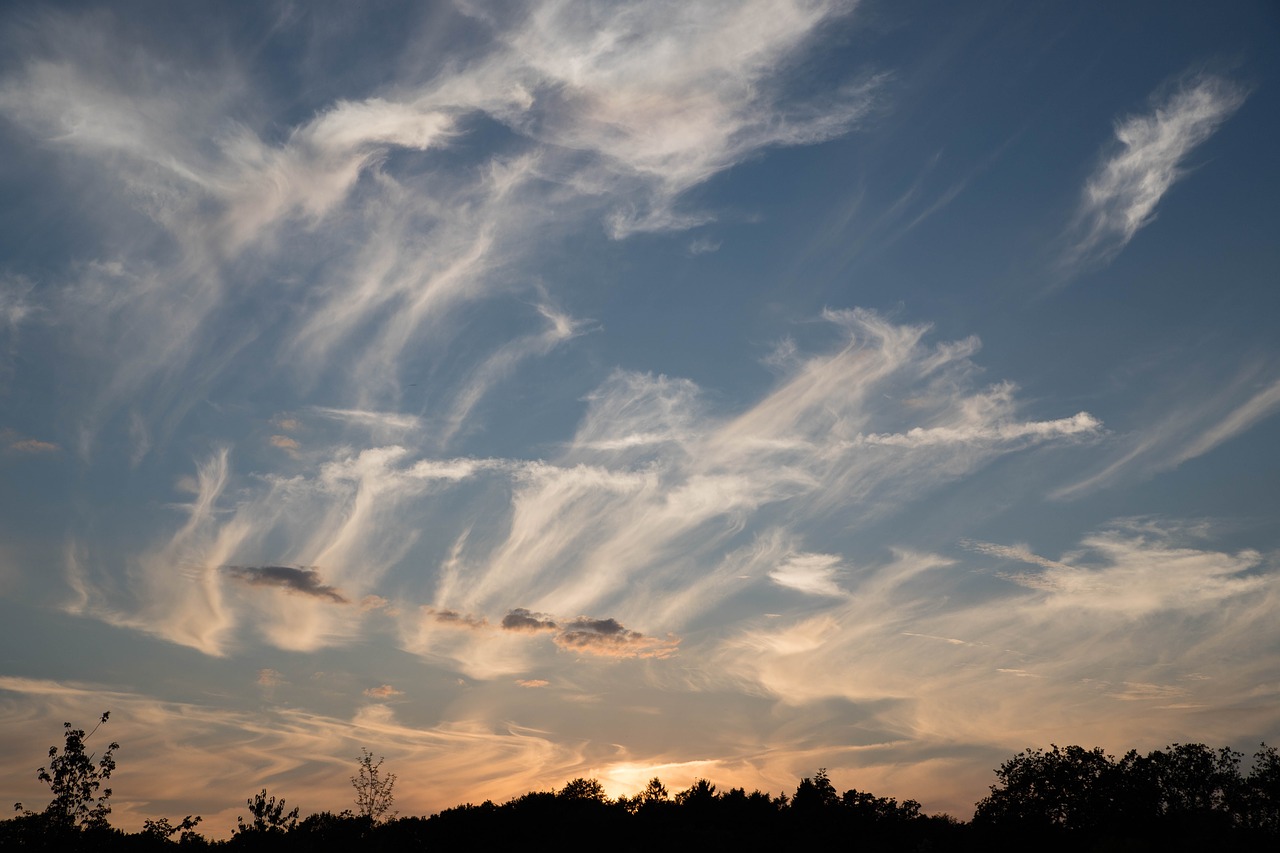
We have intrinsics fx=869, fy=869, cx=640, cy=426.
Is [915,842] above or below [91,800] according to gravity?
below

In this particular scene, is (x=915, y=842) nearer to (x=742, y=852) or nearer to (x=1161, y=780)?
(x=742, y=852)

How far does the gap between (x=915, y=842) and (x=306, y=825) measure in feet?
193

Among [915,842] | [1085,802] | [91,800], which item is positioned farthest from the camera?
[1085,802]

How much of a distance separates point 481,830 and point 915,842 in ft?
142

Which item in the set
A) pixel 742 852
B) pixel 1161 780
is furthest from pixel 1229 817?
pixel 742 852

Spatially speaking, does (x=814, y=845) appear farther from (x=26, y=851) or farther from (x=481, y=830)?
(x=26, y=851)

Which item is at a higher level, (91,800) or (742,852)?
(91,800)

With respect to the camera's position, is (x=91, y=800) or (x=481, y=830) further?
(x=481, y=830)

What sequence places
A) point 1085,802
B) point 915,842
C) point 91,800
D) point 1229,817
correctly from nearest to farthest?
point 91,800 < point 915,842 < point 1229,817 < point 1085,802

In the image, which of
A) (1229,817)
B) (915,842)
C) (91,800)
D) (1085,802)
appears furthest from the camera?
(1085,802)

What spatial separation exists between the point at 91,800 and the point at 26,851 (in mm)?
5280

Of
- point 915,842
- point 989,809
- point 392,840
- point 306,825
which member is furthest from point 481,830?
point 989,809

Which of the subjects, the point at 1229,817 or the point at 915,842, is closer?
the point at 915,842

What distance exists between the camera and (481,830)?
296ft
